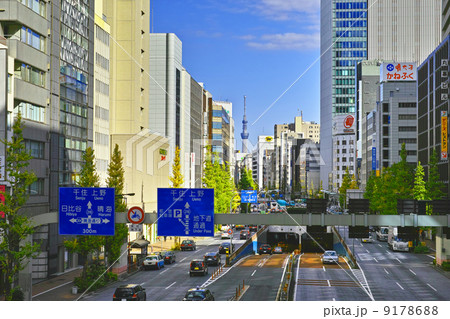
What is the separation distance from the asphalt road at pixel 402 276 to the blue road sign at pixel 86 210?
891 inches

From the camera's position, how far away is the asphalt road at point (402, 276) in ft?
164

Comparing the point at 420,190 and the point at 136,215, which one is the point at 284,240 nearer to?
the point at 420,190

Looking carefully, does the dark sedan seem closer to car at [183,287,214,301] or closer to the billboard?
car at [183,287,214,301]

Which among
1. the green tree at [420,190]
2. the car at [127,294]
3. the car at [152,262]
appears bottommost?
the car at [152,262]

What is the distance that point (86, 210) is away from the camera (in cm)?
3906

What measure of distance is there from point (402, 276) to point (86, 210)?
37828mm

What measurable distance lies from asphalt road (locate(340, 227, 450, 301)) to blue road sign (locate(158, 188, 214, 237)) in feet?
54.7

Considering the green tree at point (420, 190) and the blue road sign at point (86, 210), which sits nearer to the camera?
the blue road sign at point (86, 210)

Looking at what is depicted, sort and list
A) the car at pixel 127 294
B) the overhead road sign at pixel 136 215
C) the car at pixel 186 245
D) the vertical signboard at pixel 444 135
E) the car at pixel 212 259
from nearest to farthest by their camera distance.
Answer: the overhead road sign at pixel 136 215 → the car at pixel 127 294 → the car at pixel 212 259 → the vertical signboard at pixel 444 135 → the car at pixel 186 245

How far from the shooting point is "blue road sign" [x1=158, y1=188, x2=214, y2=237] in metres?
39.8

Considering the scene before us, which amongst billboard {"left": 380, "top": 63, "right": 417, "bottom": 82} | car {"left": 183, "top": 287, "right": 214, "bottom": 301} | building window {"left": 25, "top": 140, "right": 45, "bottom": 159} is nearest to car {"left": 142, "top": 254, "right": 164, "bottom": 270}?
building window {"left": 25, "top": 140, "right": 45, "bottom": 159}

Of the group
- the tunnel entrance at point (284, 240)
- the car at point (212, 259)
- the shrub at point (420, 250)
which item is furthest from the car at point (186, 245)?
the tunnel entrance at point (284, 240)

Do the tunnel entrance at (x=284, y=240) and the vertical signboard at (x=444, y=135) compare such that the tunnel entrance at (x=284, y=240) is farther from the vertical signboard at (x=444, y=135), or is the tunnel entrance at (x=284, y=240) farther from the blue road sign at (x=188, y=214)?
the blue road sign at (x=188, y=214)

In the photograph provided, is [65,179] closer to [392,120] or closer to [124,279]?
[124,279]
